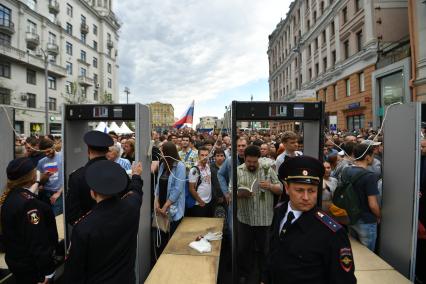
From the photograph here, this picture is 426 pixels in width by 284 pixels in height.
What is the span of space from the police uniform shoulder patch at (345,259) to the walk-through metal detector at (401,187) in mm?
2021

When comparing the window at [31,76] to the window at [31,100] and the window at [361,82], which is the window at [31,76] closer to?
the window at [31,100]

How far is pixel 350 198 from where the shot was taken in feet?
11.2

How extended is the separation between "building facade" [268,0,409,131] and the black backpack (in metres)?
10.3

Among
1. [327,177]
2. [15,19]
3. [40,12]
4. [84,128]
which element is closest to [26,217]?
[84,128]

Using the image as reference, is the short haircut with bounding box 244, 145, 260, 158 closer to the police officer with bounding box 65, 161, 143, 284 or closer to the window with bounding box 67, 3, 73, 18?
the police officer with bounding box 65, 161, 143, 284

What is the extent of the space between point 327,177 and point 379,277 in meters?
1.65

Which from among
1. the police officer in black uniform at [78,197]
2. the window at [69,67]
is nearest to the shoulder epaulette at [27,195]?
the police officer in black uniform at [78,197]

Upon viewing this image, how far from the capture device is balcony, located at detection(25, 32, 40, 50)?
3080cm

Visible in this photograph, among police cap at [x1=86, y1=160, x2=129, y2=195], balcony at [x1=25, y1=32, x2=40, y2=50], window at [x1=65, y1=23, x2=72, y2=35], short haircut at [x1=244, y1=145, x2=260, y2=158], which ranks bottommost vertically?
police cap at [x1=86, y1=160, x2=129, y2=195]

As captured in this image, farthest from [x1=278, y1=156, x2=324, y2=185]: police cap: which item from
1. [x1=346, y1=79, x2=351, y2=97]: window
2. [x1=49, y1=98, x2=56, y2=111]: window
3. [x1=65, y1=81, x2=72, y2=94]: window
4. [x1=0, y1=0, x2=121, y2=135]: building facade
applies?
[x1=65, y1=81, x2=72, y2=94]: window

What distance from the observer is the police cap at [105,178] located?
6.41ft

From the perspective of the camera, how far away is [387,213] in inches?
137

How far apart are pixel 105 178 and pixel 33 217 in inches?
45.9

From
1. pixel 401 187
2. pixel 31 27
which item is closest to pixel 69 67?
pixel 31 27
